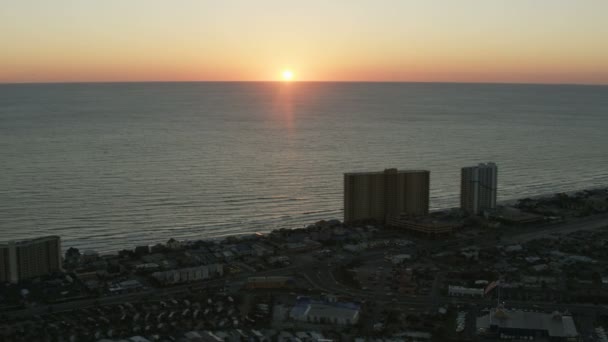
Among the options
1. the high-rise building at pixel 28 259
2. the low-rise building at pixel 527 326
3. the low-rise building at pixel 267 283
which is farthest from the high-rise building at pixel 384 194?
the high-rise building at pixel 28 259

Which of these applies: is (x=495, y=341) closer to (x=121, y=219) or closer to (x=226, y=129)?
(x=121, y=219)

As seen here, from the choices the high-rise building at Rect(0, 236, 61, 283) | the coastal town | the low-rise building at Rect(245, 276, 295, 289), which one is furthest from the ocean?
the low-rise building at Rect(245, 276, 295, 289)

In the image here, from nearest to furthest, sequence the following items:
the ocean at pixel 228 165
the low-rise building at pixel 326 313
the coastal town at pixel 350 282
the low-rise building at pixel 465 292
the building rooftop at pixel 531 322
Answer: the building rooftop at pixel 531 322 < the coastal town at pixel 350 282 < the low-rise building at pixel 326 313 < the low-rise building at pixel 465 292 < the ocean at pixel 228 165

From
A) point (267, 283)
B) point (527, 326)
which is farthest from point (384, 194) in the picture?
point (527, 326)

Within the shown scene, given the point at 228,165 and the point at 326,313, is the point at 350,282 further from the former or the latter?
the point at 228,165

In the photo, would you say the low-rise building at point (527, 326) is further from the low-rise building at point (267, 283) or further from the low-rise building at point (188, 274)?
the low-rise building at point (188, 274)

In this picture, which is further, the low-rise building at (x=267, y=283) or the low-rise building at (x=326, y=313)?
the low-rise building at (x=267, y=283)
